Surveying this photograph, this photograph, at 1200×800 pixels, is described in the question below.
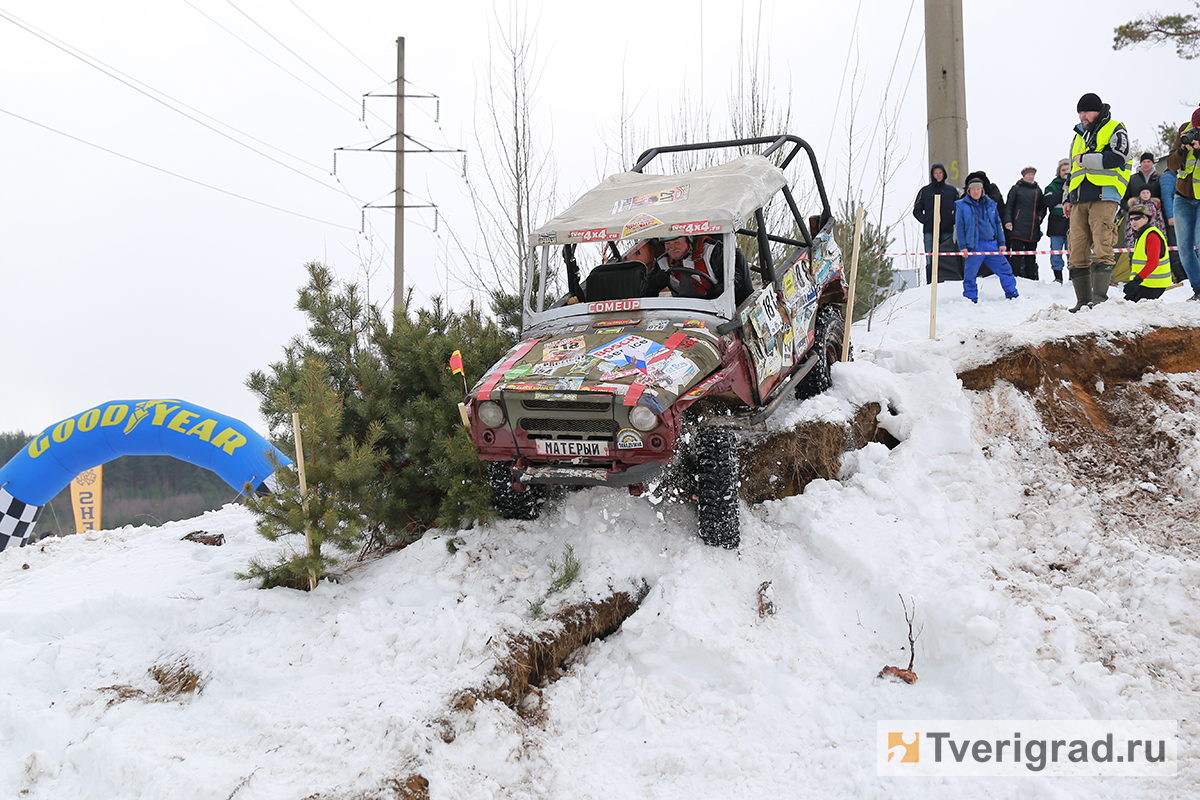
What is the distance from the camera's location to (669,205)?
18.7 ft

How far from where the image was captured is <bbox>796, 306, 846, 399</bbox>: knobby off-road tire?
269 inches

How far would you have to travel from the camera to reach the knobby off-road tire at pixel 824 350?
6.83 meters

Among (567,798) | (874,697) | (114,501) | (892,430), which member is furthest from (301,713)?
(114,501)

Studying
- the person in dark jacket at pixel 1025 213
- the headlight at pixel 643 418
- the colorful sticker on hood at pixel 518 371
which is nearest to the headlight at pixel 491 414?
the colorful sticker on hood at pixel 518 371

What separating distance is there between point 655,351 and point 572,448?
32.1 inches

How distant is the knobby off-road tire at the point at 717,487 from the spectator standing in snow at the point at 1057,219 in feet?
32.1

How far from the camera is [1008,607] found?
14.8ft

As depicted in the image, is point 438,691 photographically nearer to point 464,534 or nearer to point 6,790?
point 464,534

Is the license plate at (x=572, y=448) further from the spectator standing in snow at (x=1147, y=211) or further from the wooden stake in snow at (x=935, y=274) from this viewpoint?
the spectator standing in snow at (x=1147, y=211)

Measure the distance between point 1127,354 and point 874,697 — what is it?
16.6ft

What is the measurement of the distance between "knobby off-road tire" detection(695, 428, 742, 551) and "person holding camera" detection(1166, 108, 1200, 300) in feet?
22.3

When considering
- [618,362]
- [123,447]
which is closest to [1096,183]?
[618,362]

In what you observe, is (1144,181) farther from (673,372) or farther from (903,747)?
(903,747)

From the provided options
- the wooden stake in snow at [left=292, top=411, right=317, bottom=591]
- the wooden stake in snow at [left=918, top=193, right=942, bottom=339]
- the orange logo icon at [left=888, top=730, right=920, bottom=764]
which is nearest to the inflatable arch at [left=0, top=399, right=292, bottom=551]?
the wooden stake in snow at [left=292, top=411, right=317, bottom=591]
